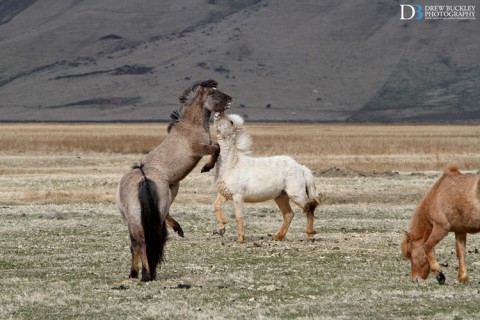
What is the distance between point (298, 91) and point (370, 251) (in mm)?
173450

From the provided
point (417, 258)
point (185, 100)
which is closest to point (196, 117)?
point (185, 100)

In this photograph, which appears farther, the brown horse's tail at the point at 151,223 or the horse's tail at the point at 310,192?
the horse's tail at the point at 310,192

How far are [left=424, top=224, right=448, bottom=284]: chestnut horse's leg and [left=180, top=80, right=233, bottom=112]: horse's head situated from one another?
3.98m

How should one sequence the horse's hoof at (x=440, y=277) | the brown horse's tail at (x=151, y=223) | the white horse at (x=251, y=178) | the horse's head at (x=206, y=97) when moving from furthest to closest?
the white horse at (x=251, y=178) → the horse's head at (x=206, y=97) → the brown horse's tail at (x=151, y=223) → the horse's hoof at (x=440, y=277)

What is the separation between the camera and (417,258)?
46.1 feet

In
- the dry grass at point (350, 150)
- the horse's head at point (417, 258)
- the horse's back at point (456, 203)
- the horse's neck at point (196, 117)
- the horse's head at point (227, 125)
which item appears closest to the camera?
the horse's back at point (456, 203)

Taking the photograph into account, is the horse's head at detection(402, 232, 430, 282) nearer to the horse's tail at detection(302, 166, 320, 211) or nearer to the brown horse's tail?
the brown horse's tail

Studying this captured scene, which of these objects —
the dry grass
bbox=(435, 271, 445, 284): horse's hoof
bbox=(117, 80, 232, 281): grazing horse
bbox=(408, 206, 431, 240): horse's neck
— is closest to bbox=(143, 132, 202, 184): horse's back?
bbox=(117, 80, 232, 281): grazing horse

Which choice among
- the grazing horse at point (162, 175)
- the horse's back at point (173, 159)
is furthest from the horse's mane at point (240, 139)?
the horse's back at point (173, 159)

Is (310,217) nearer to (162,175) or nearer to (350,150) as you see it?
(162,175)

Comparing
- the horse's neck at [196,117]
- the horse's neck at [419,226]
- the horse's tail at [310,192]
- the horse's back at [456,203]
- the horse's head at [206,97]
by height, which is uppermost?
the horse's head at [206,97]

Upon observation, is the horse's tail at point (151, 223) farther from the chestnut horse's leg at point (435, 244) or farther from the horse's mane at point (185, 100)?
the chestnut horse's leg at point (435, 244)

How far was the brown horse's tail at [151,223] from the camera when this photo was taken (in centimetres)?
1415

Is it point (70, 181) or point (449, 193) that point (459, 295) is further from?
point (70, 181)
